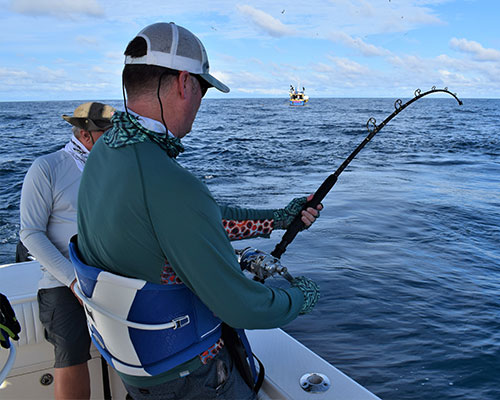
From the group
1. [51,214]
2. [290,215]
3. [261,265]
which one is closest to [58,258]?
[51,214]

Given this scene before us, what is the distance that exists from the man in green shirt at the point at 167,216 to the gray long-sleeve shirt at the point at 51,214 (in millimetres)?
742

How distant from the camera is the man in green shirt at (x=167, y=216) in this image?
3.83 feet

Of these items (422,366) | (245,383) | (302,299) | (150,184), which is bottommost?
(422,366)

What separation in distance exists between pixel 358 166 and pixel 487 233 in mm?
6809

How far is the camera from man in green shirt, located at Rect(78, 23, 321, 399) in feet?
3.83

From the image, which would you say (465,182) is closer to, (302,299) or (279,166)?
(279,166)

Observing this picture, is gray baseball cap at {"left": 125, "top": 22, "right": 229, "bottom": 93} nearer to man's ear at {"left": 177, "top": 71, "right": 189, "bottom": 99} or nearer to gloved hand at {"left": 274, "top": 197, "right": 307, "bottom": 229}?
man's ear at {"left": 177, "top": 71, "right": 189, "bottom": 99}

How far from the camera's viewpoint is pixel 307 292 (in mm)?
1468

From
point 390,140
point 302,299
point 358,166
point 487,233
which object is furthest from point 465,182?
point 302,299

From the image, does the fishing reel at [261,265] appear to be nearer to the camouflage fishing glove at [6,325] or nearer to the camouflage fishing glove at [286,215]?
the camouflage fishing glove at [286,215]

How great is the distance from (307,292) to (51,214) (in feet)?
4.26

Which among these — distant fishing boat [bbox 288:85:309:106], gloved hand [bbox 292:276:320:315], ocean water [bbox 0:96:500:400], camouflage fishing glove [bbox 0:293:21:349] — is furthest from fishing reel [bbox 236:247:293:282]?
distant fishing boat [bbox 288:85:309:106]

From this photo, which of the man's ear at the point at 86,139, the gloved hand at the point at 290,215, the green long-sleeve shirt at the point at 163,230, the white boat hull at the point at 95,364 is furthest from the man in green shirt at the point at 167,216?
the man's ear at the point at 86,139

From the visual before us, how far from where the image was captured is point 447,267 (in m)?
6.04
